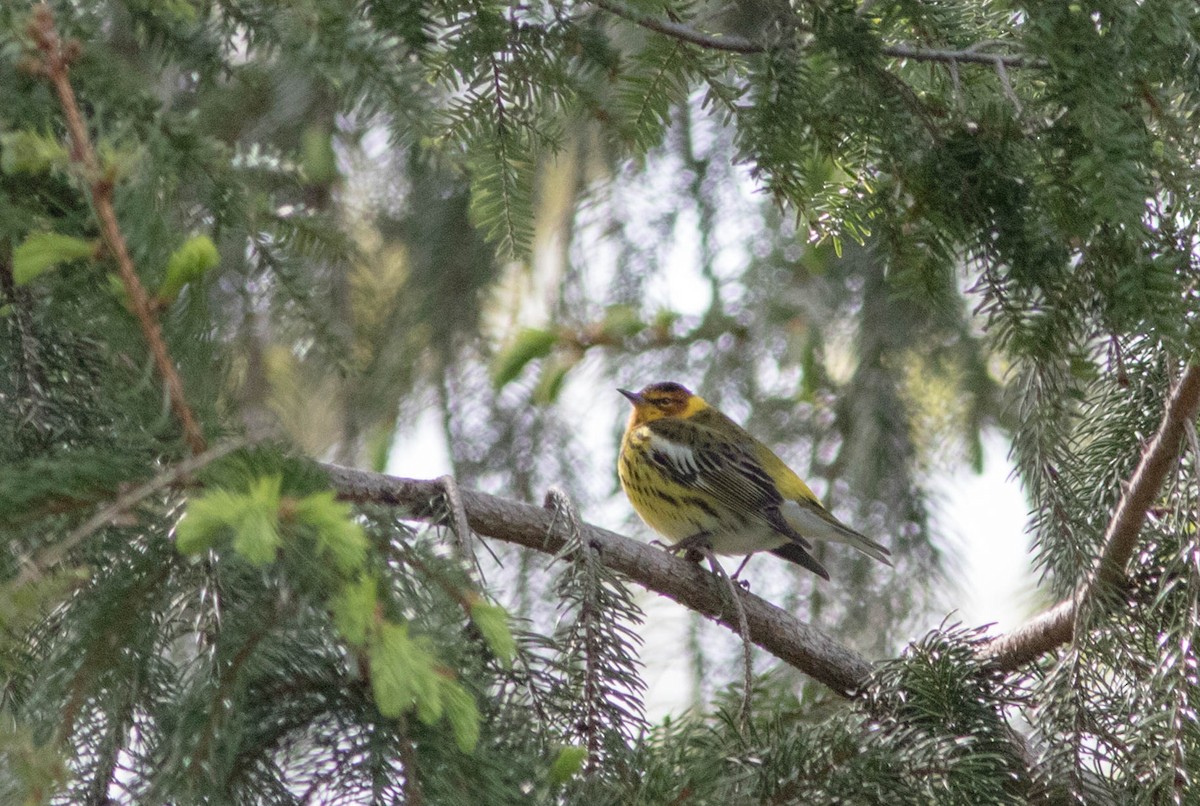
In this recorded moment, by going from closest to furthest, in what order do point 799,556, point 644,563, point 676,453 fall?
point 644,563 → point 799,556 → point 676,453

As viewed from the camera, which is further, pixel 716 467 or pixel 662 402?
pixel 662 402

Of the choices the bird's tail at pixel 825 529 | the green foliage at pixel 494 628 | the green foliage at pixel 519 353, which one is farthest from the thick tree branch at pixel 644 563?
the green foliage at pixel 519 353

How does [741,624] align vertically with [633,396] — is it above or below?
below

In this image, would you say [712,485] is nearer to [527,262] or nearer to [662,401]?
[662,401]

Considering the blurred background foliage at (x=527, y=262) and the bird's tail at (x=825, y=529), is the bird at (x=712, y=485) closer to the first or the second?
the bird's tail at (x=825, y=529)

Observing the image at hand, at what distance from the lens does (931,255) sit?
1.96 m

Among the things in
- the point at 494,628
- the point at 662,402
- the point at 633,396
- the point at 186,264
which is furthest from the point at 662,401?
the point at 186,264

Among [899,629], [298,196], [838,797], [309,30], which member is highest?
[298,196]

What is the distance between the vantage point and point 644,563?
258 cm

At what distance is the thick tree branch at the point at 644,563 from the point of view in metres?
2.17

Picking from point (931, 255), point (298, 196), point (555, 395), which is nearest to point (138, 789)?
point (931, 255)

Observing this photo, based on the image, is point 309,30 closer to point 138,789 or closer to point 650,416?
point 138,789

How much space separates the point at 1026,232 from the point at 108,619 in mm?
1436

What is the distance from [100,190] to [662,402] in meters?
3.67
